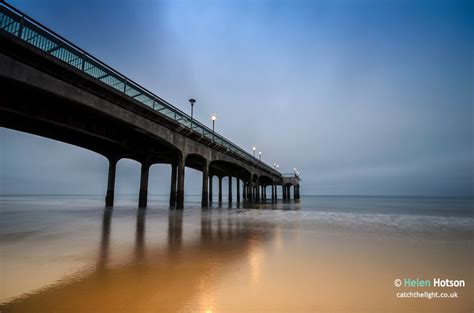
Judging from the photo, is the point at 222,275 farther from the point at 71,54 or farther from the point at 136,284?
the point at 71,54

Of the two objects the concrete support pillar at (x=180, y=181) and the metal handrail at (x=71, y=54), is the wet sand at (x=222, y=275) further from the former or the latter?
the concrete support pillar at (x=180, y=181)

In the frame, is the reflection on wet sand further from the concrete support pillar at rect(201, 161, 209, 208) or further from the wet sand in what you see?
the concrete support pillar at rect(201, 161, 209, 208)

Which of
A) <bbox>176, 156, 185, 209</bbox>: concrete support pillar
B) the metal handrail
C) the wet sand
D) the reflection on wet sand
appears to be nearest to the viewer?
the reflection on wet sand

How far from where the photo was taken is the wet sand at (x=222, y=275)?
327 cm

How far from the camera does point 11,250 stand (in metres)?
6.47

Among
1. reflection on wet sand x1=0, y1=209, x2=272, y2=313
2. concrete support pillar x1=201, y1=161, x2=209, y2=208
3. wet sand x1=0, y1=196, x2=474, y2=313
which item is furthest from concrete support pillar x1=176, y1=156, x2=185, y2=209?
reflection on wet sand x1=0, y1=209, x2=272, y2=313

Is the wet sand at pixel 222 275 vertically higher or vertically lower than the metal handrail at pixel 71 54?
lower

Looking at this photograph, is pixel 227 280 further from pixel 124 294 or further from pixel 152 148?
pixel 152 148

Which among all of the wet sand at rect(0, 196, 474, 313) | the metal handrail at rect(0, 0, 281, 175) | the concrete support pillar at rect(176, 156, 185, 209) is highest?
the metal handrail at rect(0, 0, 281, 175)

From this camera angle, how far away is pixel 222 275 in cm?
445

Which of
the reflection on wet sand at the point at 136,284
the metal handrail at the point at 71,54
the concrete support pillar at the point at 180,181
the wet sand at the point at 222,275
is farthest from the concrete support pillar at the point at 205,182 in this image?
the reflection on wet sand at the point at 136,284

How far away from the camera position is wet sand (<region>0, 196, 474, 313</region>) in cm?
327

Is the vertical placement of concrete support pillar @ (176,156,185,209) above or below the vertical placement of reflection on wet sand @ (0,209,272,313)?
above

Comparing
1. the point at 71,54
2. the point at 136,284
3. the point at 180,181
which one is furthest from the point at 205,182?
the point at 136,284
